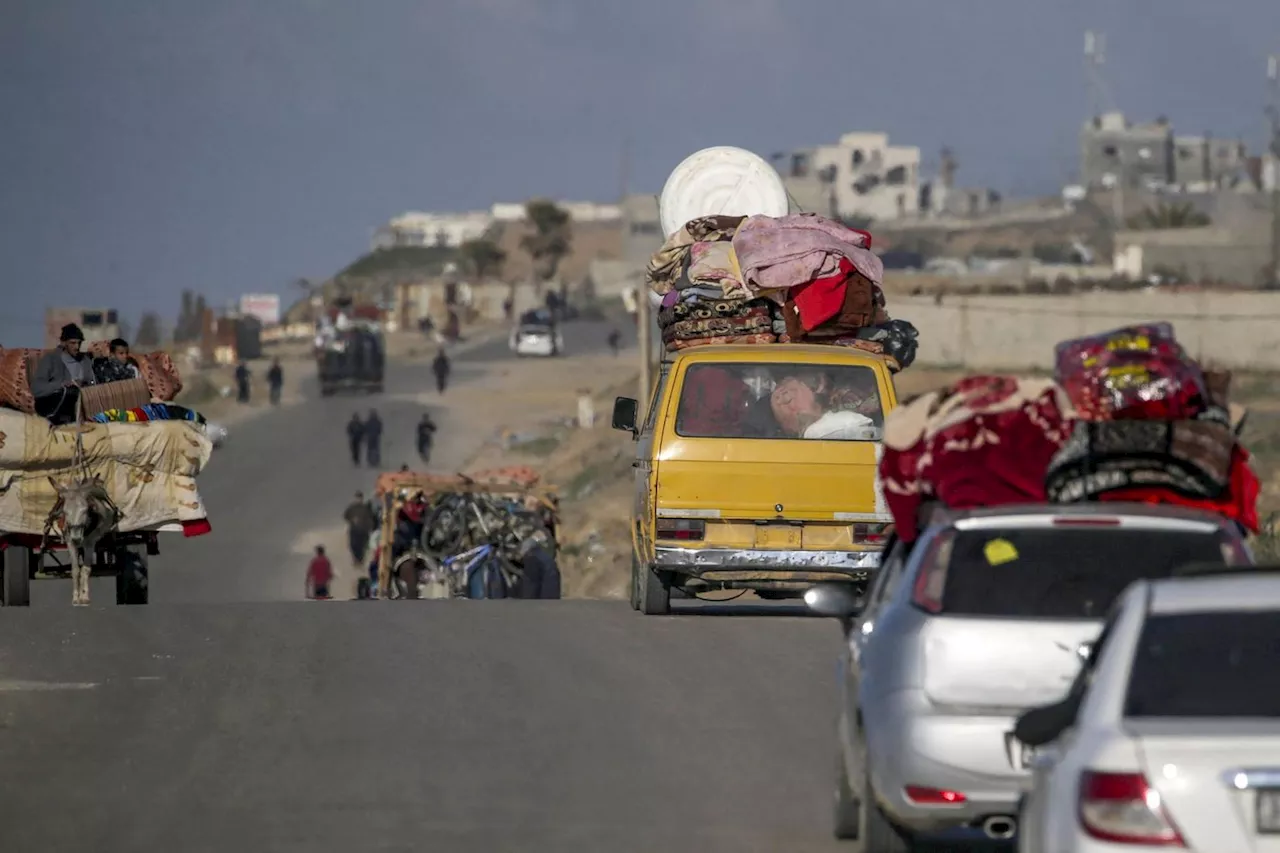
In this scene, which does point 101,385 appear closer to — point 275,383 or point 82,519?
point 82,519

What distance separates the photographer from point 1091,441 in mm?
10570

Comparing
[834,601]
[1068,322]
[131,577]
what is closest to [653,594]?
[131,577]

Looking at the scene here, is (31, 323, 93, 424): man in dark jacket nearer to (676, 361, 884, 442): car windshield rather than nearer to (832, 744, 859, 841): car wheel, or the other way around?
(676, 361, 884, 442): car windshield

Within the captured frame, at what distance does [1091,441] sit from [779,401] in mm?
8293

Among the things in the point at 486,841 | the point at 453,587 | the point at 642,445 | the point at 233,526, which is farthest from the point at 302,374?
the point at 486,841

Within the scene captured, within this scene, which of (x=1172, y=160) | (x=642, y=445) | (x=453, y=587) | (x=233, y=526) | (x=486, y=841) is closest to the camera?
(x=486, y=841)

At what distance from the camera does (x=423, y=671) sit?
15742mm

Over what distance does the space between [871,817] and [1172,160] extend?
193 m

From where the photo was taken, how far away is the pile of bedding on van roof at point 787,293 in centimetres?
2017

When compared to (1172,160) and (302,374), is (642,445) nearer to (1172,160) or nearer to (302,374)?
(302,374)

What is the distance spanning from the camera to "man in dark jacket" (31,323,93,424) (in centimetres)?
2159

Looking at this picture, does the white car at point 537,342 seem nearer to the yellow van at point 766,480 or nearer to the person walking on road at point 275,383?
the person walking on road at point 275,383

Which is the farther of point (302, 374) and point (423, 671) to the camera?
point (302, 374)

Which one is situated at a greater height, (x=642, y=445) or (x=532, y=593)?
(x=642, y=445)
